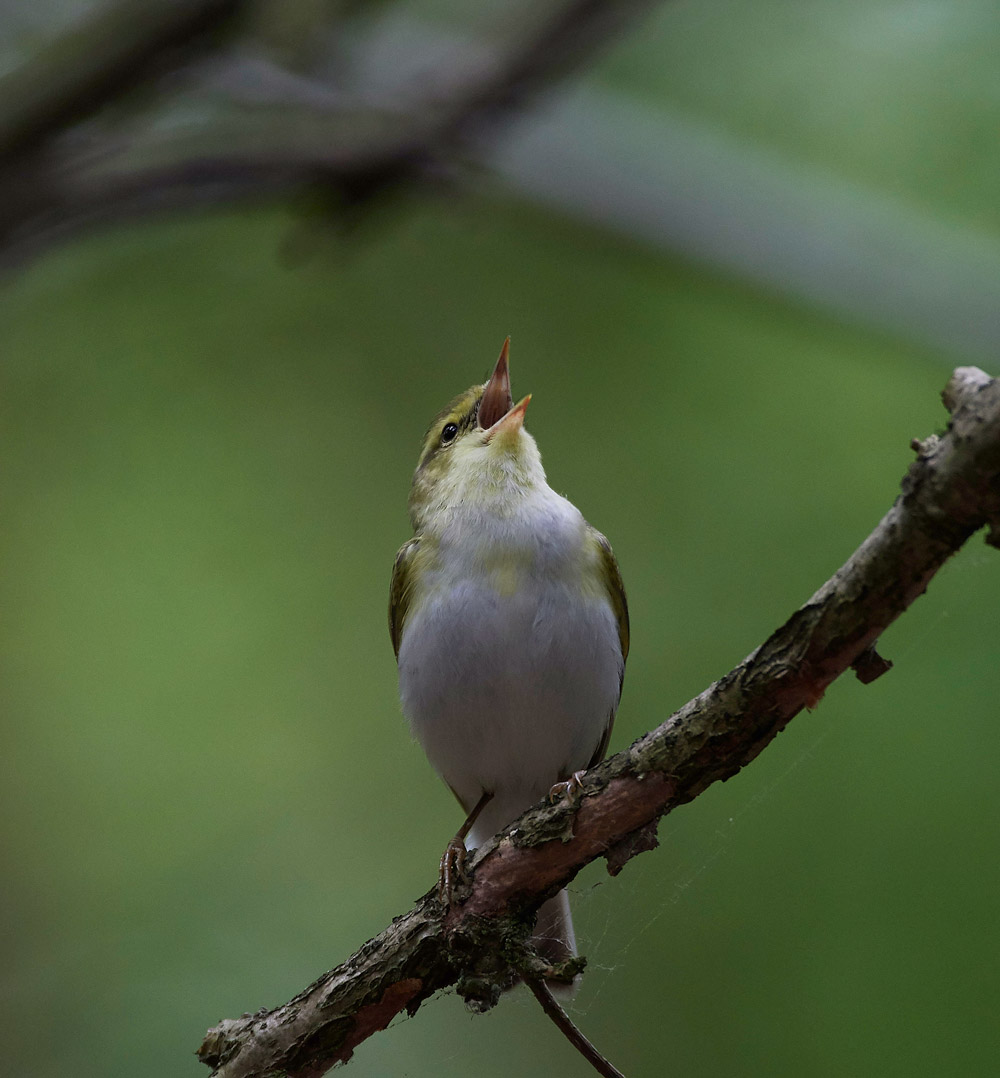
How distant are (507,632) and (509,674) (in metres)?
0.13

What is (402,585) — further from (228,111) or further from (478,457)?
(228,111)

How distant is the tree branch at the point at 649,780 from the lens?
1678mm

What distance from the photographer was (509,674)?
3105 mm

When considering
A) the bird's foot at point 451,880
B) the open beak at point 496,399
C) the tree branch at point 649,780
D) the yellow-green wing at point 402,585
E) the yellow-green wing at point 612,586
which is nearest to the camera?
the tree branch at point 649,780

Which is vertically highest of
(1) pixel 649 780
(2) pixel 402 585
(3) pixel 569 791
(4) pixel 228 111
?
(4) pixel 228 111

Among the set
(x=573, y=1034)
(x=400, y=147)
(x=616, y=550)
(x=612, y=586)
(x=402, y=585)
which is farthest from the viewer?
(x=616, y=550)

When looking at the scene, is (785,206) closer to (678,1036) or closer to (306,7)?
(306,7)

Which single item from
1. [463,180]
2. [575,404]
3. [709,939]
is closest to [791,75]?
[575,404]

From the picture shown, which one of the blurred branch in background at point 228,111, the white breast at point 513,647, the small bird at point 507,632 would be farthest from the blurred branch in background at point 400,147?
the white breast at point 513,647

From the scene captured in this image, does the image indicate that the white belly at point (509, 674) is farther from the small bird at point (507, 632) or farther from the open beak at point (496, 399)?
the open beak at point (496, 399)

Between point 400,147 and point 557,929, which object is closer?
point 400,147

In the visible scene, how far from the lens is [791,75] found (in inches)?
249

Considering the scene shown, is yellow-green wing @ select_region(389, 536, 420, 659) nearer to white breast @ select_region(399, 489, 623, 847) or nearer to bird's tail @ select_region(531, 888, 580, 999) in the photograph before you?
white breast @ select_region(399, 489, 623, 847)

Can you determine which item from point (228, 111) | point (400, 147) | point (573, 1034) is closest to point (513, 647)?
point (573, 1034)
